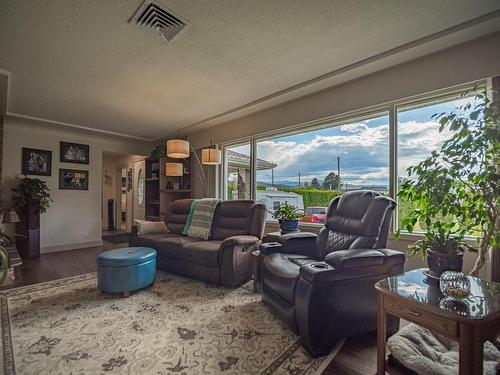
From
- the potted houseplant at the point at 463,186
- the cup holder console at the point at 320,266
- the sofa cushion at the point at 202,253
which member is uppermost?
the potted houseplant at the point at 463,186

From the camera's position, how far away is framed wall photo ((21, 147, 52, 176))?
4395 millimetres

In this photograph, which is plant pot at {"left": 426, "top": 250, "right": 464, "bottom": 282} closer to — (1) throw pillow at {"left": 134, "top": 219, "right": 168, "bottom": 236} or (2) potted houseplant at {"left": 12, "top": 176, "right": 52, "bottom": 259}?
(1) throw pillow at {"left": 134, "top": 219, "right": 168, "bottom": 236}

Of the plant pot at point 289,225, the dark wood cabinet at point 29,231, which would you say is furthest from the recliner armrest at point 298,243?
the dark wood cabinet at point 29,231

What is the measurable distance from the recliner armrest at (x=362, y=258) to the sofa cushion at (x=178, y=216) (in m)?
2.60

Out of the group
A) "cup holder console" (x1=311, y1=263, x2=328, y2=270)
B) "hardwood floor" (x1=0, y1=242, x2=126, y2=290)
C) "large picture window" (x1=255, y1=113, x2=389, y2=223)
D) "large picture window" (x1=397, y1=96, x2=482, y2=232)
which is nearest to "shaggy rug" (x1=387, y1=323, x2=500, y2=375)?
"cup holder console" (x1=311, y1=263, x2=328, y2=270)

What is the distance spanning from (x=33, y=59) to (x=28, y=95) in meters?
1.21

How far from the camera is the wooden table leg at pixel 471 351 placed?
0.97 meters

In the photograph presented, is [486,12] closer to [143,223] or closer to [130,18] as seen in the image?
[130,18]

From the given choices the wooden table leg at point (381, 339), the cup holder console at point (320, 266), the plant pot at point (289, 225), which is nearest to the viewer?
the wooden table leg at point (381, 339)

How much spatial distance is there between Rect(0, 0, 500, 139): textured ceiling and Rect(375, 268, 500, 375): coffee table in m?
1.91

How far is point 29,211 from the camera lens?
13.4ft

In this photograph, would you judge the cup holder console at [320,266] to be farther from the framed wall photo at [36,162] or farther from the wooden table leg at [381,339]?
the framed wall photo at [36,162]

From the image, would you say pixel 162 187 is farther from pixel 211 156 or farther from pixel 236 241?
pixel 236 241

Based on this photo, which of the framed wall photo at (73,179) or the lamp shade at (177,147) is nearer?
the lamp shade at (177,147)
